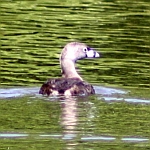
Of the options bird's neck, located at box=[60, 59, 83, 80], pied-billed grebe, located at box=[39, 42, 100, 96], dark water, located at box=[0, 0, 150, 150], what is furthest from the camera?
bird's neck, located at box=[60, 59, 83, 80]

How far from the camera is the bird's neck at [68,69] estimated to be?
17.3m

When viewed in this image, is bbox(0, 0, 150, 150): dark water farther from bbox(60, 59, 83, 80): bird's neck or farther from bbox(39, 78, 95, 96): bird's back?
bbox(60, 59, 83, 80): bird's neck

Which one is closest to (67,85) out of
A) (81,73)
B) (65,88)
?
(65,88)

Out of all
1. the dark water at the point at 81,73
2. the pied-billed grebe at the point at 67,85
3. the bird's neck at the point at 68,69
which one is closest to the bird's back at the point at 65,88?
the pied-billed grebe at the point at 67,85

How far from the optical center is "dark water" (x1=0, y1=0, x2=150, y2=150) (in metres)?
13.1

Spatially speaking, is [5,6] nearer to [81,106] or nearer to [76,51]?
[76,51]

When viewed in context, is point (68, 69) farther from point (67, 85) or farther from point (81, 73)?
point (67, 85)

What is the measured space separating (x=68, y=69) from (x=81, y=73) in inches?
45.7

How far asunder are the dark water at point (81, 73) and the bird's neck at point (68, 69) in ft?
1.30

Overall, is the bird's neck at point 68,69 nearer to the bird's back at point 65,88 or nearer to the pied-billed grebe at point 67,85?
the pied-billed grebe at point 67,85

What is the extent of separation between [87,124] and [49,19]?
11.6 meters

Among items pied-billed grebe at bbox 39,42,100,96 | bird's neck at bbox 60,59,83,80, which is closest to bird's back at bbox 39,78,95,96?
pied-billed grebe at bbox 39,42,100,96

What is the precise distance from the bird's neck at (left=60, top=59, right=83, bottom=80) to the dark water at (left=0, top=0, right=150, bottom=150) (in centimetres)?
40

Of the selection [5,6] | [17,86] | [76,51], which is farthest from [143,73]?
[5,6]
